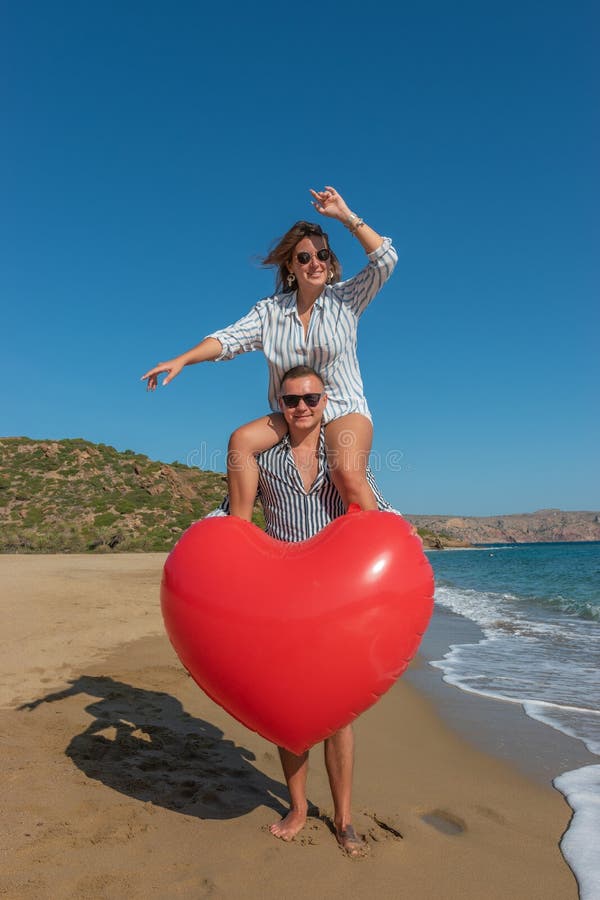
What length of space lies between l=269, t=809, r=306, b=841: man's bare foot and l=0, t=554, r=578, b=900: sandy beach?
48mm

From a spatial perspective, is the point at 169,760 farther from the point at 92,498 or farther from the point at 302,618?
the point at 92,498

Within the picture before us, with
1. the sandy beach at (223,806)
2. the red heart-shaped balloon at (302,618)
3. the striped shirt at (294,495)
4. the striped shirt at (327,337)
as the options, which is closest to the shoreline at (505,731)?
the sandy beach at (223,806)

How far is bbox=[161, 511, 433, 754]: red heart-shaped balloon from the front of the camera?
107 inches

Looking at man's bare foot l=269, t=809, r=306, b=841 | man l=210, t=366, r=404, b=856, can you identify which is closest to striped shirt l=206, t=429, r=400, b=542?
man l=210, t=366, r=404, b=856

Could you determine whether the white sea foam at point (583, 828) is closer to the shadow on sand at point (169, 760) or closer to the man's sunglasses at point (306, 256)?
the shadow on sand at point (169, 760)

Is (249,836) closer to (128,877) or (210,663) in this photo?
(128,877)

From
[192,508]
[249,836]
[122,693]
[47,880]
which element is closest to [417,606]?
[249,836]

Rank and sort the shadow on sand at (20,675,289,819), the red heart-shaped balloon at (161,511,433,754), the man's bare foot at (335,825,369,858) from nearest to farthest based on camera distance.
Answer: the red heart-shaped balloon at (161,511,433,754)
the man's bare foot at (335,825,369,858)
the shadow on sand at (20,675,289,819)

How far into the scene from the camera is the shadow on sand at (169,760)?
3.59m

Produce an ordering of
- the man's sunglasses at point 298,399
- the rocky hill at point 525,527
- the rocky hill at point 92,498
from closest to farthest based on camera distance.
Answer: the man's sunglasses at point 298,399 < the rocky hill at point 92,498 < the rocky hill at point 525,527

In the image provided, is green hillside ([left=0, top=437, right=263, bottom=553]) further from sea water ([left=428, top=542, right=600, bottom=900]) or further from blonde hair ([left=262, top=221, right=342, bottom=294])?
blonde hair ([left=262, top=221, right=342, bottom=294])

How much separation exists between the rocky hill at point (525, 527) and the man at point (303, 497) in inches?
5809

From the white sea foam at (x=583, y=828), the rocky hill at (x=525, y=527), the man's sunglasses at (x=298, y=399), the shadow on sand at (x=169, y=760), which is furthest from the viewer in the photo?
the rocky hill at (x=525, y=527)

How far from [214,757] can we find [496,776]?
186 centimetres
